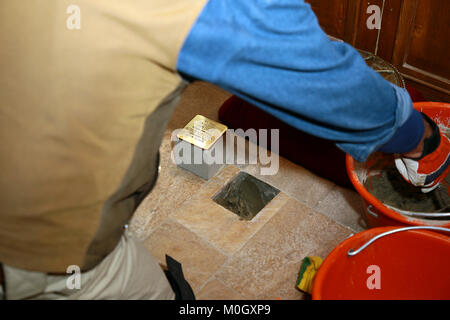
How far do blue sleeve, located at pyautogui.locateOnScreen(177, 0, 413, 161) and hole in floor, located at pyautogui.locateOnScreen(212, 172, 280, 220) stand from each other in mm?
1028

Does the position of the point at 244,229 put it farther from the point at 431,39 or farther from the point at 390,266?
the point at 431,39

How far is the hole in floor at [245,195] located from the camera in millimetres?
1738

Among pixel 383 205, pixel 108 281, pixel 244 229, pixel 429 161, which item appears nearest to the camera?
pixel 108 281

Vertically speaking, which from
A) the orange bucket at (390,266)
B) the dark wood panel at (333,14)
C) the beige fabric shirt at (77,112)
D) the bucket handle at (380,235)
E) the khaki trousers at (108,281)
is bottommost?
the orange bucket at (390,266)

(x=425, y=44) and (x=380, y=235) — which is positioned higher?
(x=425, y=44)

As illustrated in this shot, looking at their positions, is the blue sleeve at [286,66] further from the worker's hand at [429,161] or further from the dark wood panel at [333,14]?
the dark wood panel at [333,14]

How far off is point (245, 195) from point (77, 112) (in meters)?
1.16

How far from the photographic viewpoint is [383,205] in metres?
1.32

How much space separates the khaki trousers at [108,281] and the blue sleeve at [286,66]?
0.47 metres

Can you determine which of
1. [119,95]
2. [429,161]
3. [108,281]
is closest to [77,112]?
[119,95]

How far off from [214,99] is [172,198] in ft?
2.00

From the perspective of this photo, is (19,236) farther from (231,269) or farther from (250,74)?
(231,269)

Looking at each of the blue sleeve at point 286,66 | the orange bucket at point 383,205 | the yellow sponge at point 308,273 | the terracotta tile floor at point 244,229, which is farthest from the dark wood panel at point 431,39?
the blue sleeve at point 286,66
